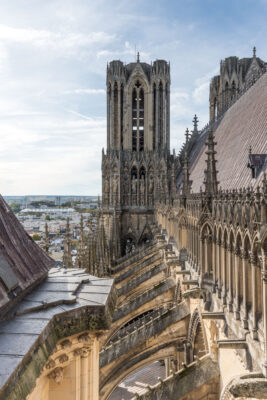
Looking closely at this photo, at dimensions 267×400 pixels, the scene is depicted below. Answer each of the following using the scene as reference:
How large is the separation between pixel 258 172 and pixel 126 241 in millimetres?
28985

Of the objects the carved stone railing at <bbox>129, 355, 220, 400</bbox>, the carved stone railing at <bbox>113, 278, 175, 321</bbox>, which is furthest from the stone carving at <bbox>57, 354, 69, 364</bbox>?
the carved stone railing at <bbox>113, 278, 175, 321</bbox>

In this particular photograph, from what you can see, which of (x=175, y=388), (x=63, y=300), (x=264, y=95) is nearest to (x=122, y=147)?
(x=264, y=95)

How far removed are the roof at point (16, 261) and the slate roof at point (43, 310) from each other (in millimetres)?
162

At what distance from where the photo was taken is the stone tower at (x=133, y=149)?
36.7 m

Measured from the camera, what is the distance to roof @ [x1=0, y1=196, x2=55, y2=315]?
3.62m

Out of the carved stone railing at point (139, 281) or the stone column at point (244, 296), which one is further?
the carved stone railing at point (139, 281)

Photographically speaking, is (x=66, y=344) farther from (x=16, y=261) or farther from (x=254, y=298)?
(x=254, y=298)

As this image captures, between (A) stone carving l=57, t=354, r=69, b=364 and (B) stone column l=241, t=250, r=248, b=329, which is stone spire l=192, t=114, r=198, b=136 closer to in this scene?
(B) stone column l=241, t=250, r=248, b=329

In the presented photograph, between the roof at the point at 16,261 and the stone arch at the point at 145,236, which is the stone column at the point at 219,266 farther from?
the stone arch at the point at 145,236

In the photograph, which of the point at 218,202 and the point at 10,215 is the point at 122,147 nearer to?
the point at 218,202

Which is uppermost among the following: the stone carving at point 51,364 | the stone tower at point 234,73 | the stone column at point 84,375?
the stone tower at point 234,73

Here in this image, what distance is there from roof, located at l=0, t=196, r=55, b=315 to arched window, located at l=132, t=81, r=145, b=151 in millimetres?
33060

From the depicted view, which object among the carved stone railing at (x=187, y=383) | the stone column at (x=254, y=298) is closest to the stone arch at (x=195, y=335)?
the carved stone railing at (x=187, y=383)

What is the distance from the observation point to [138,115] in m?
37.9
